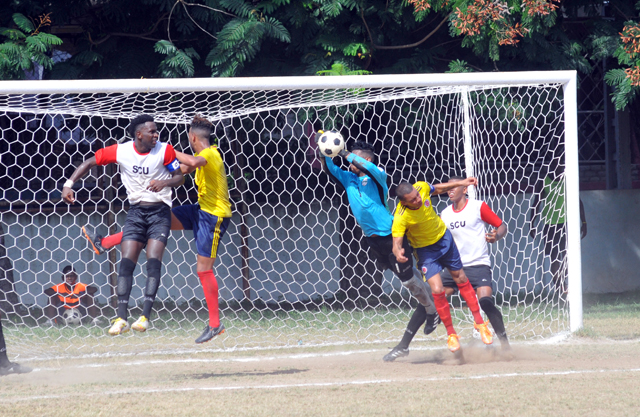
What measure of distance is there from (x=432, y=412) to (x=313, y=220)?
565 cm

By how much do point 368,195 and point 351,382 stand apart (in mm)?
1755

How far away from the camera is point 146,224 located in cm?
553

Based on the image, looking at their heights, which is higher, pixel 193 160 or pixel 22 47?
pixel 22 47

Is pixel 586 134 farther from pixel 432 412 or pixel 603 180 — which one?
pixel 432 412

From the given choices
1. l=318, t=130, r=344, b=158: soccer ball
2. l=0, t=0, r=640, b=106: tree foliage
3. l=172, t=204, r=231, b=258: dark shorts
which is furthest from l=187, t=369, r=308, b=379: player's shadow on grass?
l=0, t=0, r=640, b=106: tree foliage

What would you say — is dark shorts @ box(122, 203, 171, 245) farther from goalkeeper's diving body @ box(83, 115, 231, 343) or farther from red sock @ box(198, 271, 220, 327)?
red sock @ box(198, 271, 220, 327)

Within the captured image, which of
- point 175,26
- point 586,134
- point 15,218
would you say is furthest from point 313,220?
point 586,134

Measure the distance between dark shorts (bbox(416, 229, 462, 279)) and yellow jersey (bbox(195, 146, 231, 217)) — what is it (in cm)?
168

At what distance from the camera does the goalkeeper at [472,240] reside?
5922 millimetres

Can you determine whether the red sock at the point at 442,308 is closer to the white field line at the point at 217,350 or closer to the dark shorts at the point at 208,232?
the white field line at the point at 217,350

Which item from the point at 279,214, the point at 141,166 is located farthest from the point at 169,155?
the point at 279,214

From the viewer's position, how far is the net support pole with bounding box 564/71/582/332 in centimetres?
652

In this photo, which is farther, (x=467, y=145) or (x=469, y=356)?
(x=467, y=145)

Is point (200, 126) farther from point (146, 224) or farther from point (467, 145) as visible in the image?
point (467, 145)
